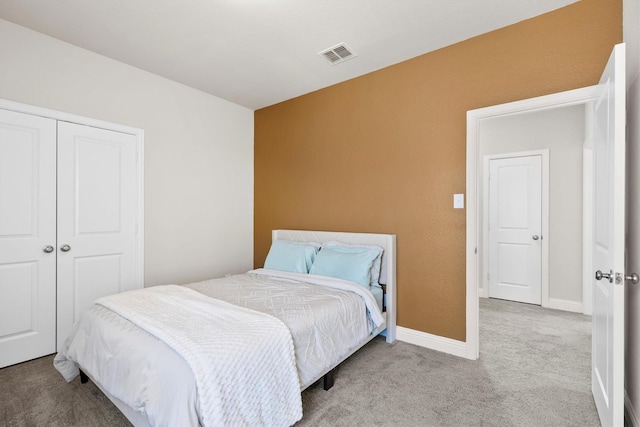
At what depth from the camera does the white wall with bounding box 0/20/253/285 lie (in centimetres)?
258

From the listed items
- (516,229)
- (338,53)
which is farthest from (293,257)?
(516,229)

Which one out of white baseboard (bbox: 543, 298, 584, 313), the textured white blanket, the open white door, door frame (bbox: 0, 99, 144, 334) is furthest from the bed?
white baseboard (bbox: 543, 298, 584, 313)

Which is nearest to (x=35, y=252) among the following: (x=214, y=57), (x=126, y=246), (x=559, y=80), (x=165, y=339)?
(x=126, y=246)

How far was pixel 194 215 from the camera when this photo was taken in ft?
Answer: 12.1

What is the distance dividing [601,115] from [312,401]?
247 cm

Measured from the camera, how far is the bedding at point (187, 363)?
132cm

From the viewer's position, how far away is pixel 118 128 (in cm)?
302

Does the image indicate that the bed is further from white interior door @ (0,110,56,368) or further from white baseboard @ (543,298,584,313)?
white baseboard @ (543,298,584,313)

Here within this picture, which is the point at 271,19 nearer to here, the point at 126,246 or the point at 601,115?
the point at 601,115

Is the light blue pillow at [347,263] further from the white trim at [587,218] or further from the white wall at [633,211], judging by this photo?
the white trim at [587,218]

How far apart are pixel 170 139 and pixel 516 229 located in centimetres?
470

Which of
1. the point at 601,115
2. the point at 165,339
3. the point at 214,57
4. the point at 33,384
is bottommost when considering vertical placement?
the point at 33,384

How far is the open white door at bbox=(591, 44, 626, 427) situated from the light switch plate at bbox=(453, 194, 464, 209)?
893 millimetres

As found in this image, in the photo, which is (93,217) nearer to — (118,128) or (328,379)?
(118,128)
